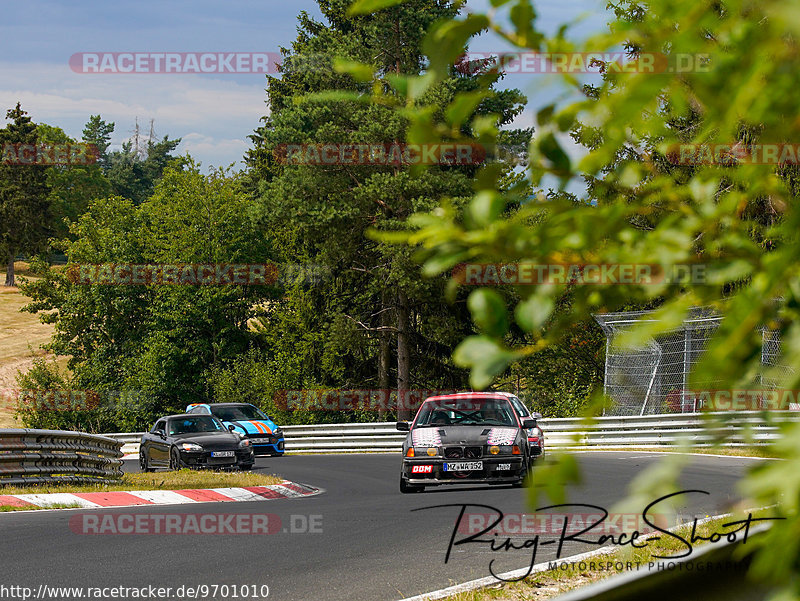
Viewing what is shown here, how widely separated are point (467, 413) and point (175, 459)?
796 centimetres

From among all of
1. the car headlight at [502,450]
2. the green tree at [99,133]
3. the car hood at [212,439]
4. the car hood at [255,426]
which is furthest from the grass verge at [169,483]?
the green tree at [99,133]

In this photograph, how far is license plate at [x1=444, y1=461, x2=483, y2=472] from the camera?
14.3 metres

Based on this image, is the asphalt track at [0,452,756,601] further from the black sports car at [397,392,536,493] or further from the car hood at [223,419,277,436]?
the car hood at [223,419,277,436]

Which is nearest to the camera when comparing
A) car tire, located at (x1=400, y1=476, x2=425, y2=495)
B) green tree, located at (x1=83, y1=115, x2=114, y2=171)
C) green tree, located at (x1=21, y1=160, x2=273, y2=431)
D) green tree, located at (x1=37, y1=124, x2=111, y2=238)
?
car tire, located at (x1=400, y1=476, x2=425, y2=495)

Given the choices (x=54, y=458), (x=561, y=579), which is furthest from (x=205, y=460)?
(x=561, y=579)

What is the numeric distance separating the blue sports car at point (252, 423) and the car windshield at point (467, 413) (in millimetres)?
13416

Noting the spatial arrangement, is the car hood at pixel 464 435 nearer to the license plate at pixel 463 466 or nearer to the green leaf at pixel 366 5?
the license plate at pixel 463 466

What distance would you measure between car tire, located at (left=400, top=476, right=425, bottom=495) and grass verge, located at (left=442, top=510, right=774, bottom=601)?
6770 millimetres

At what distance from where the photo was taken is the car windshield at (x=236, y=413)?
2841 cm

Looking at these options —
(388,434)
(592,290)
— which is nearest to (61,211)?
(388,434)
